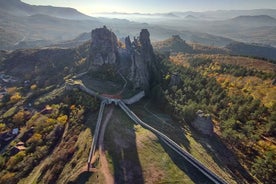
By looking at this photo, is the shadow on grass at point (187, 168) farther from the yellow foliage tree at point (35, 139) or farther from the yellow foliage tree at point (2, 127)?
the yellow foliage tree at point (2, 127)

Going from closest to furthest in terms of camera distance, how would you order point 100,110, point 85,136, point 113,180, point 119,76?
point 113,180
point 85,136
point 100,110
point 119,76

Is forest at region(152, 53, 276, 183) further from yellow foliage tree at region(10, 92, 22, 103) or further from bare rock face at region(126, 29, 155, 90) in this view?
yellow foliage tree at region(10, 92, 22, 103)

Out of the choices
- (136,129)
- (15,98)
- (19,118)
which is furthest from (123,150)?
(15,98)

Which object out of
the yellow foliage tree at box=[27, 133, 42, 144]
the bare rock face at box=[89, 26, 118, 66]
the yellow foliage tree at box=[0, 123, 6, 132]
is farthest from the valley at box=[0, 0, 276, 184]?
the bare rock face at box=[89, 26, 118, 66]

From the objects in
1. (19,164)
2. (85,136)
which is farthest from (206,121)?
(19,164)

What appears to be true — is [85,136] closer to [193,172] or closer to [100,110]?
[100,110]

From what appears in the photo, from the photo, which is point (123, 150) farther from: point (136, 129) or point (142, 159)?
point (136, 129)
